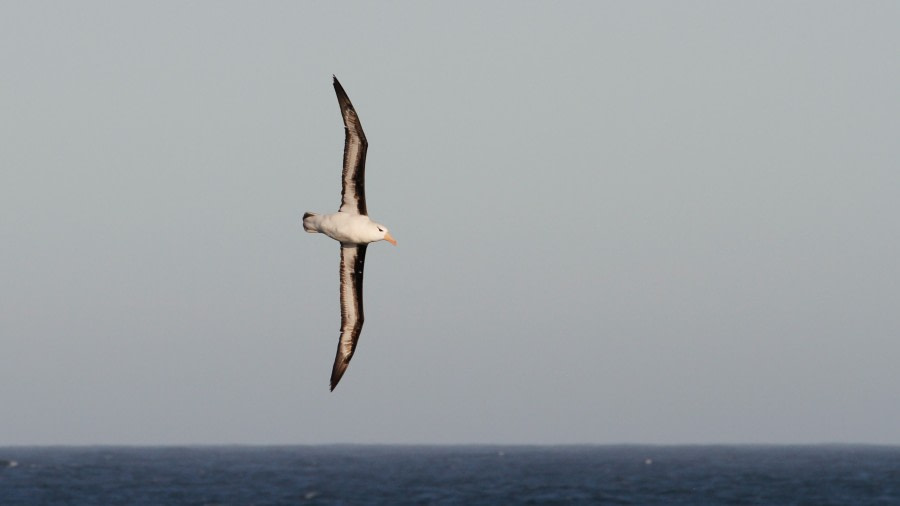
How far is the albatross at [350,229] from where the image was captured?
86.5 ft

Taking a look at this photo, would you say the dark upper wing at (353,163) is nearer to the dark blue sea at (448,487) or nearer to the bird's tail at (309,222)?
the bird's tail at (309,222)

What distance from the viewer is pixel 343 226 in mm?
27203

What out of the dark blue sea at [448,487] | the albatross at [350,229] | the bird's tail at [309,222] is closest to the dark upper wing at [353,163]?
the albatross at [350,229]

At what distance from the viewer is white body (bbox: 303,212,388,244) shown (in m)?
27.2

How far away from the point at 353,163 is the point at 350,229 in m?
1.34

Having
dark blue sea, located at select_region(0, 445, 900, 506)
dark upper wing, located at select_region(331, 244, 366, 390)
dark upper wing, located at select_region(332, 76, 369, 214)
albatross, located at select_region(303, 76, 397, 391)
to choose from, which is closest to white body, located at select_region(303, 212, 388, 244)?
albatross, located at select_region(303, 76, 397, 391)

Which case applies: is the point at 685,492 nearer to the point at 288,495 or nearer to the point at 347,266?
the point at 288,495

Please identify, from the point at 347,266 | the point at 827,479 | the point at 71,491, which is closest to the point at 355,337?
the point at 347,266

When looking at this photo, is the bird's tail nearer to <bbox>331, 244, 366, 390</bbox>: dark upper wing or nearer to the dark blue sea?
<bbox>331, 244, 366, 390</bbox>: dark upper wing

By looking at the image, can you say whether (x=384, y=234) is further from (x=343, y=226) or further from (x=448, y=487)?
(x=448, y=487)

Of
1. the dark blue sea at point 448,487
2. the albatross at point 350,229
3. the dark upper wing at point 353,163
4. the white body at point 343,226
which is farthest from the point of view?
the dark blue sea at point 448,487

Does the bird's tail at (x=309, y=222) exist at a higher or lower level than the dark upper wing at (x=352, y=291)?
higher

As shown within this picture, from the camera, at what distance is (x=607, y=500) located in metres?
113

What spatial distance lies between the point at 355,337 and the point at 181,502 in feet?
283
